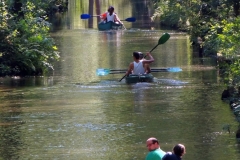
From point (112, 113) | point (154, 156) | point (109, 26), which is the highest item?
point (109, 26)

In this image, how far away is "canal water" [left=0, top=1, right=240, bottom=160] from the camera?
14766mm

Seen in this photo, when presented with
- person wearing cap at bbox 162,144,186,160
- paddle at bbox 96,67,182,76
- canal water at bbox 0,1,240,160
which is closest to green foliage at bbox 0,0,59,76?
canal water at bbox 0,1,240,160

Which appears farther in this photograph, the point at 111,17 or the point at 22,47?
the point at 111,17

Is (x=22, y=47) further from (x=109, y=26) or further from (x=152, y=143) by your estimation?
(x=109, y=26)

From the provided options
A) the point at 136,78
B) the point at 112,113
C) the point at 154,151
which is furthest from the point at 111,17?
the point at 154,151

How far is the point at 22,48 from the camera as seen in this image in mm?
25609

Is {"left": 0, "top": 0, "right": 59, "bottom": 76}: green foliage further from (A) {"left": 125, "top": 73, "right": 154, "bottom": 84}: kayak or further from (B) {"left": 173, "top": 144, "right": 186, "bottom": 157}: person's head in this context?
(B) {"left": 173, "top": 144, "right": 186, "bottom": 157}: person's head

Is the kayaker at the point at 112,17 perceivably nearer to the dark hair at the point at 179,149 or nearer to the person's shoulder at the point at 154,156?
the person's shoulder at the point at 154,156

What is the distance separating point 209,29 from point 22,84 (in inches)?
393

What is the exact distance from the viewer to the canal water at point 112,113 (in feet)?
48.4

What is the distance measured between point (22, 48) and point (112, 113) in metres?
8.00

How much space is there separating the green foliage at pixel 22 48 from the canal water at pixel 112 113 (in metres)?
0.61

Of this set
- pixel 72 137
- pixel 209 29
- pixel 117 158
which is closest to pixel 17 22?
pixel 209 29

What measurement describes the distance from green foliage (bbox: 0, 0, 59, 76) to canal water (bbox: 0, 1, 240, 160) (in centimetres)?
61
